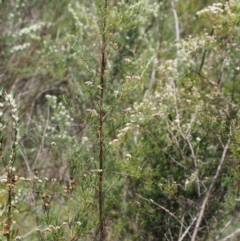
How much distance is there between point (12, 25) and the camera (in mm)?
8164

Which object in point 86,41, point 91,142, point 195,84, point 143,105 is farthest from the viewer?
point 86,41

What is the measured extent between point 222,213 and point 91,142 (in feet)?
4.64

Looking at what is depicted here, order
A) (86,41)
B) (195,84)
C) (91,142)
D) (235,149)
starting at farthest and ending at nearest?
1. (86,41)
2. (91,142)
3. (195,84)
4. (235,149)

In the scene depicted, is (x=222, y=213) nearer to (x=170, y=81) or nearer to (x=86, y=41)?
(x=170, y=81)

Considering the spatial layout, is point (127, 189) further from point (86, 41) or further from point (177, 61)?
point (86, 41)

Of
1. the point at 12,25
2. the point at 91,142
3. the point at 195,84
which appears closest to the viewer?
the point at 195,84

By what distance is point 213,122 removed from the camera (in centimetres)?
387

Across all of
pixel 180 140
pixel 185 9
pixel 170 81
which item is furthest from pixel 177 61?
pixel 185 9

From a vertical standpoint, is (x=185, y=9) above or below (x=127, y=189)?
above

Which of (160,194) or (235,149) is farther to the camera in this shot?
(160,194)

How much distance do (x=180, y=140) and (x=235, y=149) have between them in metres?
0.99

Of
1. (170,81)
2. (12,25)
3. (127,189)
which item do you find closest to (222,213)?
(127,189)

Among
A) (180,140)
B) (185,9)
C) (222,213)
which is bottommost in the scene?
(222,213)

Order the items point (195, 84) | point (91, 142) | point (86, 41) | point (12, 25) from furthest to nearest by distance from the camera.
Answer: point (12, 25) < point (86, 41) < point (91, 142) < point (195, 84)
